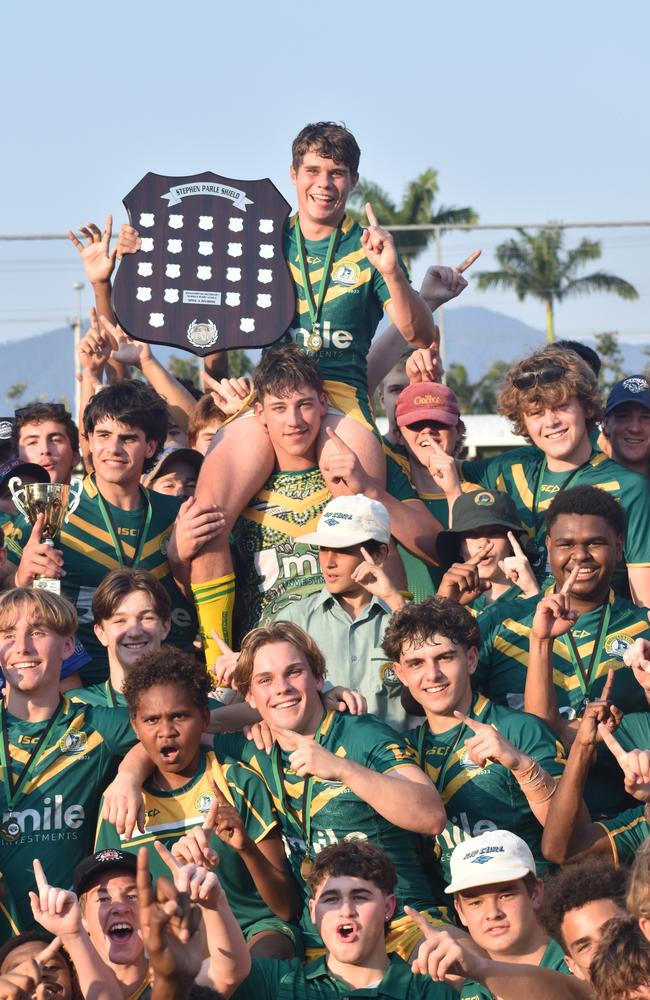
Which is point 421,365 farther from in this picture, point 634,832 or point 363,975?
point 363,975

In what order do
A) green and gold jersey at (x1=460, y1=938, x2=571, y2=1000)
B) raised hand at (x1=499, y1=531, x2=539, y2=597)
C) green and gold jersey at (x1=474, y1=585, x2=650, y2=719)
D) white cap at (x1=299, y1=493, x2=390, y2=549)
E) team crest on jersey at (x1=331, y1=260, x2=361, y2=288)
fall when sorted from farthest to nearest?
team crest on jersey at (x1=331, y1=260, x2=361, y2=288), raised hand at (x1=499, y1=531, x2=539, y2=597), white cap at (x1=299, y1=493, x2=390, y2=549), green and gold jersey at (x1=474, y1=585, x2=650, y2=719), green and gold jersey at (x1=460, y1=938, x2=571, y2=1000)

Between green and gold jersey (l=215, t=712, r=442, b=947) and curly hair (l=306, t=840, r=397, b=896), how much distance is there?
1.10 ft

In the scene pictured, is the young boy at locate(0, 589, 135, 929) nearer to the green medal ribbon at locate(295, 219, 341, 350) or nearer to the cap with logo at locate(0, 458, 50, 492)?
the cap with logo at locate(0, 458, 50, 492)

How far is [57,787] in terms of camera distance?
633cm

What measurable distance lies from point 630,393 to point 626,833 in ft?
9.53

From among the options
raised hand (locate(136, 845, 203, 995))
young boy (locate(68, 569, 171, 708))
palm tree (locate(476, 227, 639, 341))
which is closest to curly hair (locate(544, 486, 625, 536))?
young boy (locate(68, 569, 171, 708))

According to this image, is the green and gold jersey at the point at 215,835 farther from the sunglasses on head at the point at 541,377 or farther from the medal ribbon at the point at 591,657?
the sunglasses on head at the point at 541,377

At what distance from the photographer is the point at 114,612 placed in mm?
6898

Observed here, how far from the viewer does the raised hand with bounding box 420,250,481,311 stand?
29.2ft

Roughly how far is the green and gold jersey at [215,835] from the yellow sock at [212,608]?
136 cm

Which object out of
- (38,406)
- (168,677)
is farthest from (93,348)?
(168,677)

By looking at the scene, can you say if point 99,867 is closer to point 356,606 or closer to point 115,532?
point 356,606

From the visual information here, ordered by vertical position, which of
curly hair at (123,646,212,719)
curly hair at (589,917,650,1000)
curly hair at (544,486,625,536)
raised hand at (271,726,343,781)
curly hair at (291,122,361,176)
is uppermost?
curly hair at (291,122,361,176)

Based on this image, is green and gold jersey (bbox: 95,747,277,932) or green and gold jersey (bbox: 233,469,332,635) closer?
green and gold jersey (bbox: 95,747,277,932)
